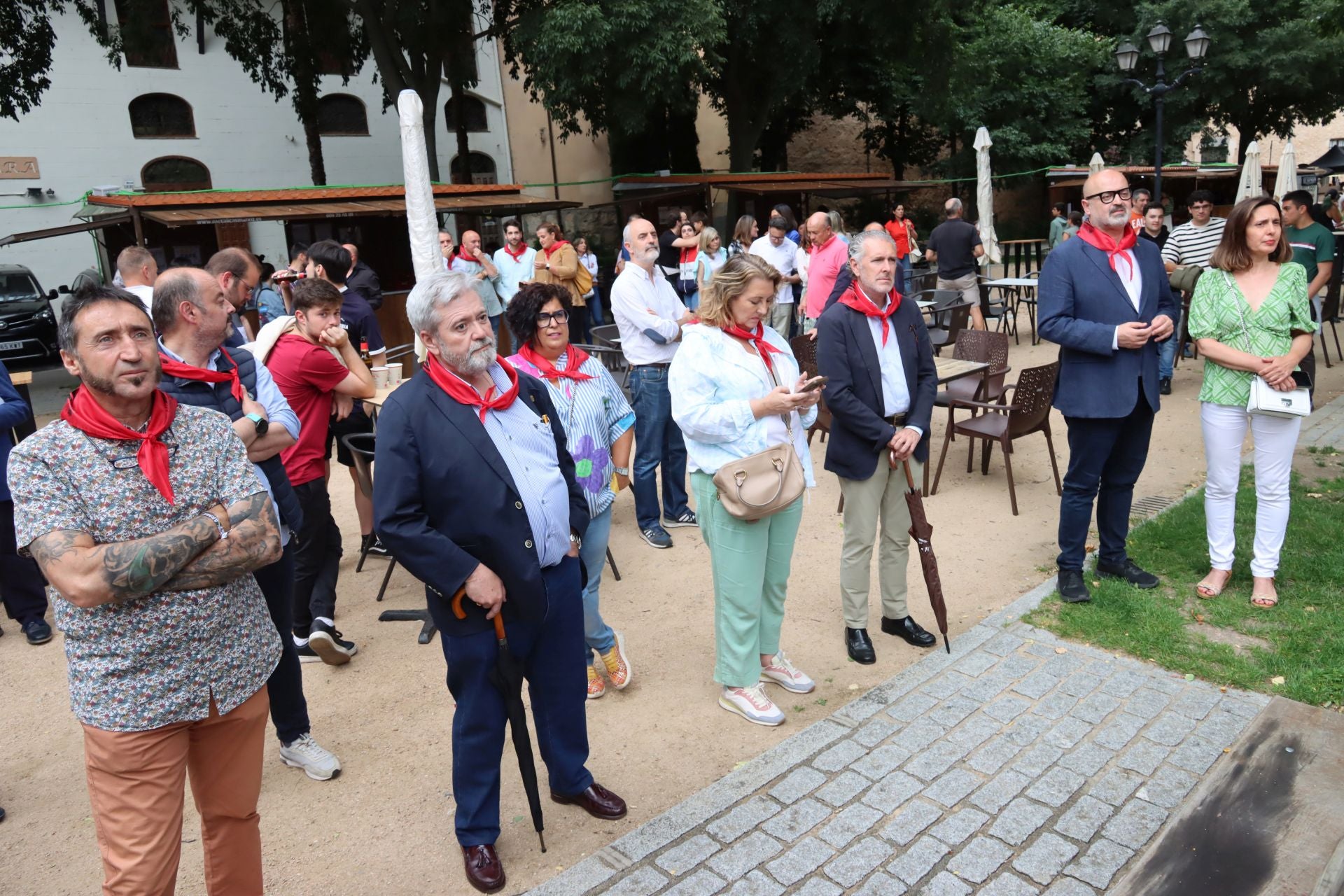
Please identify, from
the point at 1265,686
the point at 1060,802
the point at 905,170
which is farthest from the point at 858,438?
the point at 905,170

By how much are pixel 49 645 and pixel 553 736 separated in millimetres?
3615

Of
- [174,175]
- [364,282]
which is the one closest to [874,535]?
[364,282]

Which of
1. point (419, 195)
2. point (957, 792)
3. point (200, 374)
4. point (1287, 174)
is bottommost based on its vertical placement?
point (957, 792)

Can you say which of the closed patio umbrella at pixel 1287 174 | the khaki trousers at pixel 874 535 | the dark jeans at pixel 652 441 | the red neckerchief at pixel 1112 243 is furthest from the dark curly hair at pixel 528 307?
the closed patio umbrella at pixel 1287 174

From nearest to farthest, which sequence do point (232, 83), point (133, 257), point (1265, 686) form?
point (1265, 686) < point (133, 257) < point (232, 83)

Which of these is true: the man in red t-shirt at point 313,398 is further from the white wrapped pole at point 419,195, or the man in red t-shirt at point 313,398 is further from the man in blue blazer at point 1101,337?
the man in blue blazer at point 1101,337

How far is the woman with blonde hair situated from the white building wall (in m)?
20.3

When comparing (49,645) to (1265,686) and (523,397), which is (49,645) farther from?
(1265,686)

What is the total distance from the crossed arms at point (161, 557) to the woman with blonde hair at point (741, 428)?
176 centimetres

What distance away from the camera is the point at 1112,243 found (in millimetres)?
4684

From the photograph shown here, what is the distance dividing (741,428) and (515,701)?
135 centimetres

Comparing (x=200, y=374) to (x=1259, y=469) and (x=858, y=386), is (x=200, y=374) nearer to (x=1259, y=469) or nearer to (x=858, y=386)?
(x=858, y=386)

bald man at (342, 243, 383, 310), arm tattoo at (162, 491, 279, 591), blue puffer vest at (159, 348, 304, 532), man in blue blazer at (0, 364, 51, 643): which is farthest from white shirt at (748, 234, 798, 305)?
arm tattoo at (162, 491, 279, 591)

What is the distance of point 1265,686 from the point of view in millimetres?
4012
